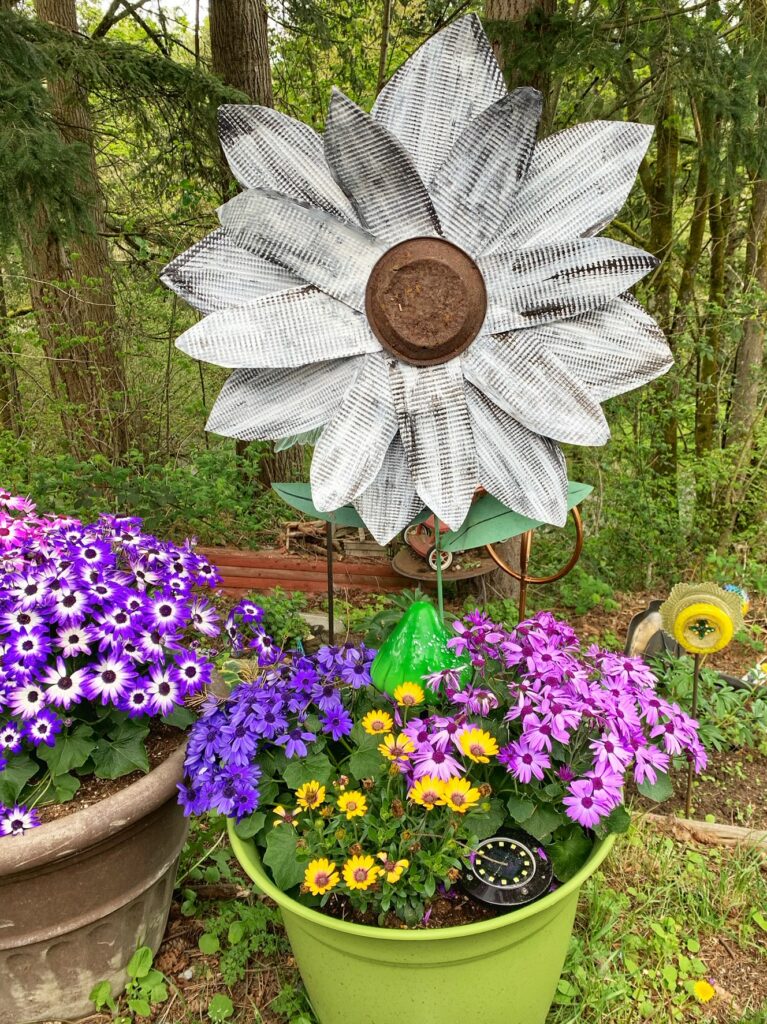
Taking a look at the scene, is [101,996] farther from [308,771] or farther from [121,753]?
[308,771]

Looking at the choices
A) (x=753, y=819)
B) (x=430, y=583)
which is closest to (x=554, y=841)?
(x=753, y=819)

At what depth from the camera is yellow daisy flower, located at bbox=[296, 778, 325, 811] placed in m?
1.11

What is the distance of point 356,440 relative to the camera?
111 centimetres

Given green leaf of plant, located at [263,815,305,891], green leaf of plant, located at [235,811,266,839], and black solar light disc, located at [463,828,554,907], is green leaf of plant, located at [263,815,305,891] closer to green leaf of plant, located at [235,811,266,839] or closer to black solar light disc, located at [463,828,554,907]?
A: green leaf of plant, located at [235,811,266,839]

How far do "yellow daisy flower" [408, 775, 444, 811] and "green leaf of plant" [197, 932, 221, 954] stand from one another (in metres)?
0.75

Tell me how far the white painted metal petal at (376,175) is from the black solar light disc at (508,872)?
37.3 inches

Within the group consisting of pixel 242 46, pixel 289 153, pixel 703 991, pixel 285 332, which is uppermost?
pixel 242 46

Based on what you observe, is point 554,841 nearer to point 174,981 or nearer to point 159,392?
point 174,981

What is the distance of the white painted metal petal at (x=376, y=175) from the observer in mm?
1002

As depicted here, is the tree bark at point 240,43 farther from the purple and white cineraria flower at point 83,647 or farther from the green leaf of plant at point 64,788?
the green leaf of plant at point 64,788

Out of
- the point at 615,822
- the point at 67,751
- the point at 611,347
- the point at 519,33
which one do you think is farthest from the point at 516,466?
A: the point at 519,33

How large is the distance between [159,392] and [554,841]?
162 inches

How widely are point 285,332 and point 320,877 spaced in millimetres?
795

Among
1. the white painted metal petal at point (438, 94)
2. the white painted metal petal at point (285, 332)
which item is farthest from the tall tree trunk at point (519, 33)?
the white painted metal petal at point (285, 332)
